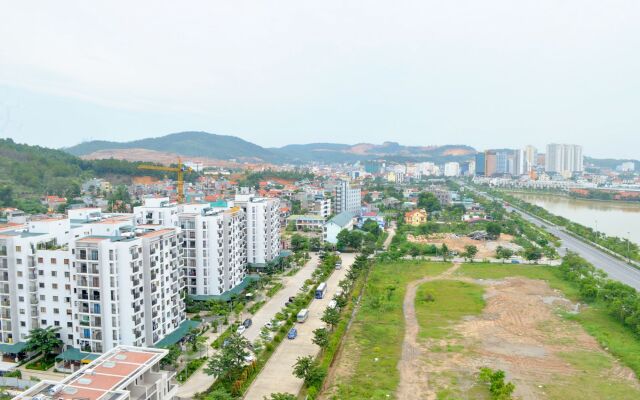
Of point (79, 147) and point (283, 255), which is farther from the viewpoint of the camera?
point (79, 147)

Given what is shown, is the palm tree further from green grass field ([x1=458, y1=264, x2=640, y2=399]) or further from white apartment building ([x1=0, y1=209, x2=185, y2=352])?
green grass field ([x1=458, y1=264, x2=640, y2=399])

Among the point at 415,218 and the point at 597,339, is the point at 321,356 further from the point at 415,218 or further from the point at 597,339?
the point at 415,218

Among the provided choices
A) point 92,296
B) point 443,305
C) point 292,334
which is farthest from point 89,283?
point 443,305

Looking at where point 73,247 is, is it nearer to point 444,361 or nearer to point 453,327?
point 444,361

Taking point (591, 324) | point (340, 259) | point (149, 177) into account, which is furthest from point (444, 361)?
point (149, 177)

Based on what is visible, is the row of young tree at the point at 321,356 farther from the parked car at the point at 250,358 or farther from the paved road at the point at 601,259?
the paved road at the point at 601,259
